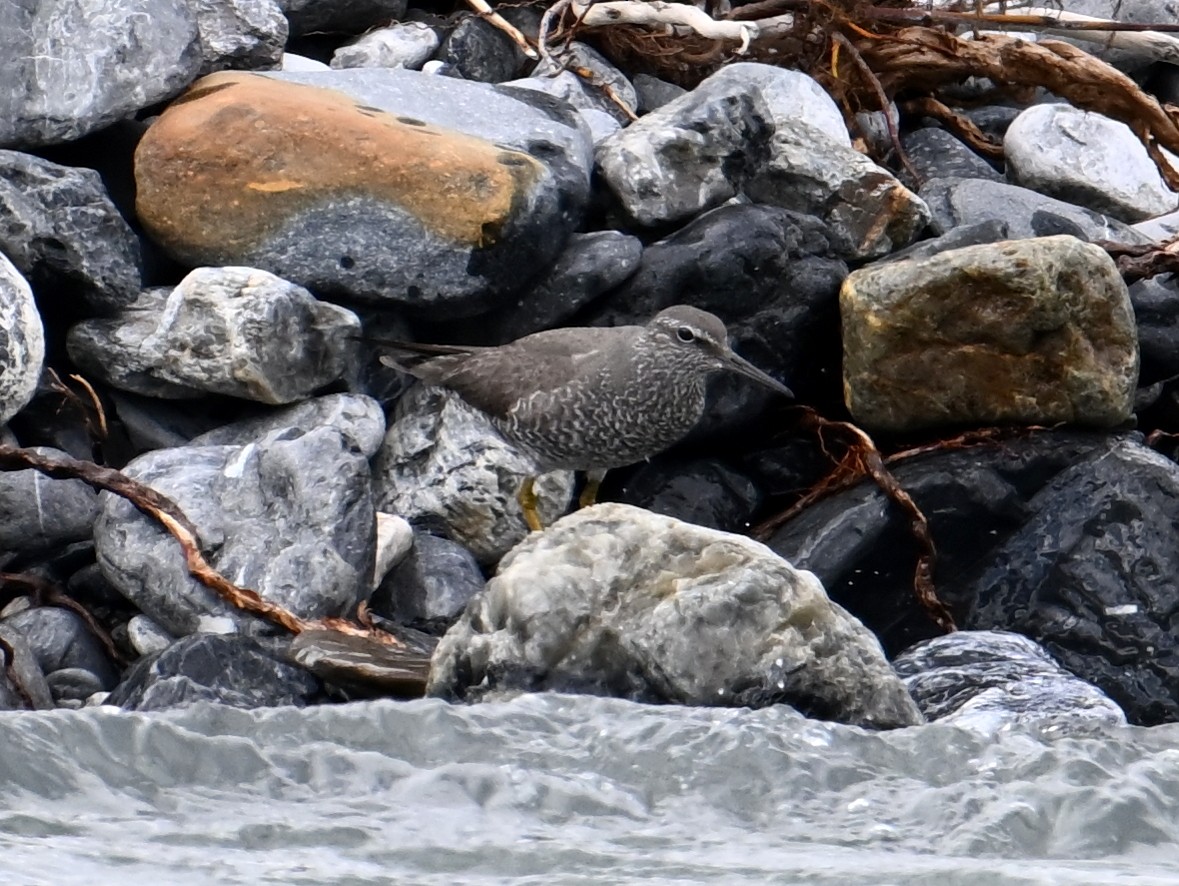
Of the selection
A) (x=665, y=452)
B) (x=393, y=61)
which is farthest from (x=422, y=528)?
(x=393, y=61)

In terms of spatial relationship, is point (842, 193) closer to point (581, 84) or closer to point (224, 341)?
point (581, 84)

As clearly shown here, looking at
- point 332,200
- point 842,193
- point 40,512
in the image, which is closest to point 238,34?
point 332,200

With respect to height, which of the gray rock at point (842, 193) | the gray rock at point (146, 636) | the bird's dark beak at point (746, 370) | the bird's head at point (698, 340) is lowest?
the gray rock at point (146, 636)

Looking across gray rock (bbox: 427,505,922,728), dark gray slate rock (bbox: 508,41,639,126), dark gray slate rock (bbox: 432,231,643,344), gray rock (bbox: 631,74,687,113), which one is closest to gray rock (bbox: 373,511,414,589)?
dark gray slate rock (bbox: 432,231,643,344)

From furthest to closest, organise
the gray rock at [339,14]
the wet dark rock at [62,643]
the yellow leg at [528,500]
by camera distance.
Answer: the gray rock at [339,14], the yellow leg at [528,500], the wet dark rock at [62,643]

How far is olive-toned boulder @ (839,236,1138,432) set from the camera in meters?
5.99

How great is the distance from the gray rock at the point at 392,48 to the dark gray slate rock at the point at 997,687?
3.95m

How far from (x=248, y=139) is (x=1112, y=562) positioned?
10.8ft

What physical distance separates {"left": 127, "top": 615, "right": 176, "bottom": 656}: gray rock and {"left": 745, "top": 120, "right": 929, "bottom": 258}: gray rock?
3083mm

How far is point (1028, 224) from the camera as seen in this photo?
23.9ft

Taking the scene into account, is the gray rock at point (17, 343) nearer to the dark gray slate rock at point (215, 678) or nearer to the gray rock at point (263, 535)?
the gray rock at point (263, 535)

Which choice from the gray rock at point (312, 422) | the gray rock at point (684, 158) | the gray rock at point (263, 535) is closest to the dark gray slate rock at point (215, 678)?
the gray rock at point (263, 535)

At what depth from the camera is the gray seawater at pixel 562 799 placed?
260 cm

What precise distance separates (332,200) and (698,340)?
1382 mm
